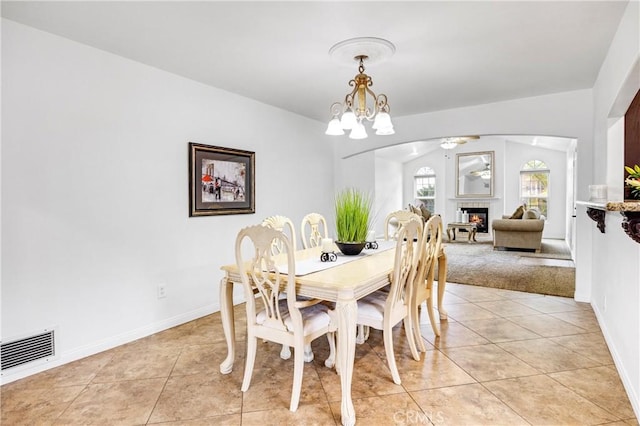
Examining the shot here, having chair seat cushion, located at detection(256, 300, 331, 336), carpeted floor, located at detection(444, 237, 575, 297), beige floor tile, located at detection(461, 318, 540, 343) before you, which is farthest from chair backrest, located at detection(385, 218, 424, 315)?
carpeted floor, located at detection(444, 237, 575, 297)

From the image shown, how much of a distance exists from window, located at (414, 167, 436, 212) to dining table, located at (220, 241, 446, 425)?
8746 millimetres

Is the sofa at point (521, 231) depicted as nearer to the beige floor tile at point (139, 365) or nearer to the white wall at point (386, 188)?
the white wall at point (386, 188)

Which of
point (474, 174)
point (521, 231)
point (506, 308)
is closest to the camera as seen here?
point (506, 308)

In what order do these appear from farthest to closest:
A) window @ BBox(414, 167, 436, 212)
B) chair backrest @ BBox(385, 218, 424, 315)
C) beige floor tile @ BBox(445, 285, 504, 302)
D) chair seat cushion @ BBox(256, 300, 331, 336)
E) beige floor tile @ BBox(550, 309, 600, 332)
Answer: window @ BBox(414, 167, 436, 212)
beige floor tile @ BBox(445, 285, 504, 302)
beige floor tile @ BBox(550, 309, 600, 332)
chair backrest @ BBox(385, 218, 424, 315)
chair seat cushion @ BBox(256, 300, 331, 336)

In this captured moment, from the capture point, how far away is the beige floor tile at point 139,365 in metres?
2.37

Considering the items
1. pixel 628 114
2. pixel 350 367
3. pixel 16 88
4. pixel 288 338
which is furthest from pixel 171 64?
pixel 628 114

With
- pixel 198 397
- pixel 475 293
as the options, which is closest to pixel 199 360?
pixel 198 397

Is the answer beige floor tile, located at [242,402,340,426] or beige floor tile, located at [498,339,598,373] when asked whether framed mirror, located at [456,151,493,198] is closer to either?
beige floor tile, located at [498,339,598,373]

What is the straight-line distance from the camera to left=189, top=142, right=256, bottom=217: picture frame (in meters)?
3.45

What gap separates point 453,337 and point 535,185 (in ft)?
27.8

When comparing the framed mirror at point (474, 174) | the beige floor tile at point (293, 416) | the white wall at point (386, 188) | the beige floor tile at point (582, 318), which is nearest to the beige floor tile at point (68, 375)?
the beige floor tile at point (293, 416)

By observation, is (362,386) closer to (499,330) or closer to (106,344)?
(499,330)

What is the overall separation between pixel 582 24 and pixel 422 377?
256 cm

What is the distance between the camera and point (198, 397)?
6.88 feet
